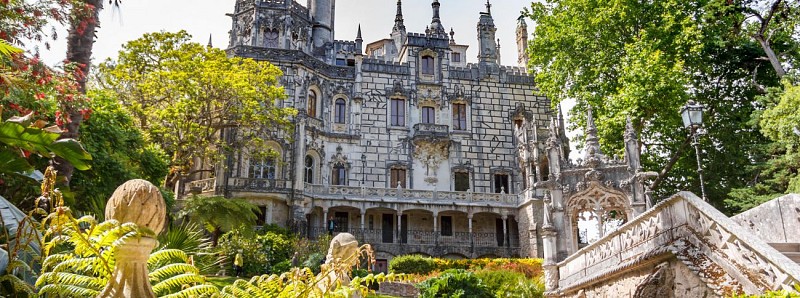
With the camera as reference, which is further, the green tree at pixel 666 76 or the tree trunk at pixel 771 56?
the green tree at pixel 666 76

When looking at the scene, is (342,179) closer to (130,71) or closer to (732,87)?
(130,71)

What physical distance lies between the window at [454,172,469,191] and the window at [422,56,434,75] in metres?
6.67

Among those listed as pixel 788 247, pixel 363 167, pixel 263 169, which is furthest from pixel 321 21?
pixel 788 247

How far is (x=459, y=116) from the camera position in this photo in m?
37.5

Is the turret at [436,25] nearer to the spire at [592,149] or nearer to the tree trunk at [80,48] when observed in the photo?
the spire at [592,149]

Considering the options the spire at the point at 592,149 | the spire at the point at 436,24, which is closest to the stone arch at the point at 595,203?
the spire at the point at 592,149

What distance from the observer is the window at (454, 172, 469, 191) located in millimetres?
36000

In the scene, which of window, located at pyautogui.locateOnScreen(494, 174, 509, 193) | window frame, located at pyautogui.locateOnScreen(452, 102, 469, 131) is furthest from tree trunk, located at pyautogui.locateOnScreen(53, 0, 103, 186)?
window, located at pyautogui.locateOnScreen(494, 174, 509, 193)

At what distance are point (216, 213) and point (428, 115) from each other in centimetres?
1639

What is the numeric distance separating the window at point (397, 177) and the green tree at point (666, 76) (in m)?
10.4

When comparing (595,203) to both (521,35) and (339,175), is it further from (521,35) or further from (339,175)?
(521,35)

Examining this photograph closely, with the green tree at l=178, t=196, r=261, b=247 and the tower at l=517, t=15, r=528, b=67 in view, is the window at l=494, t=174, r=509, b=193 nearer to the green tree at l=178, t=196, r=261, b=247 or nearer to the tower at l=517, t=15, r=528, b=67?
the tower at l=517, t=15, r=528, b=67

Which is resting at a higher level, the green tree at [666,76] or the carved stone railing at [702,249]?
the green tree at [666,76]

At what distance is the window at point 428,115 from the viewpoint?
3712cm
